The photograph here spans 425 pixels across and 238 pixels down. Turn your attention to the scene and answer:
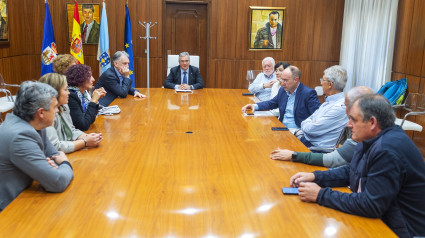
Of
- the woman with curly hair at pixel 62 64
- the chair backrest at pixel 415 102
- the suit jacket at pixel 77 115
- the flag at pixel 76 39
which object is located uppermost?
A: the flag at pixel 76 39

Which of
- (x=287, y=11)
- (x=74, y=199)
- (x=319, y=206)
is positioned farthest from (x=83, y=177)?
(x=287, y=11)

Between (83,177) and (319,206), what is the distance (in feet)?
4.30

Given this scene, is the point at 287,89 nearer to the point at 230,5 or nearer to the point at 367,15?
the point at 367,15

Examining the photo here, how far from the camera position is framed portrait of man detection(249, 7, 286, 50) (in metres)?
8.18

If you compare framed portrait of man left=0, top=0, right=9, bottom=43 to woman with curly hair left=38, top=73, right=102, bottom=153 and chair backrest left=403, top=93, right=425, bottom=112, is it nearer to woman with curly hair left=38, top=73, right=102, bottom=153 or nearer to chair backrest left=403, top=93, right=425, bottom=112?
woman with curly hair left=38, top=73, right=102, bottom=153

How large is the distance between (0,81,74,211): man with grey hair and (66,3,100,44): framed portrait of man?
20.6ft

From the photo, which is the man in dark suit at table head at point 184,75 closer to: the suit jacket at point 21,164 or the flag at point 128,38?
the flag at point 128,38

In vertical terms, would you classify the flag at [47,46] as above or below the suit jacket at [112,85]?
above

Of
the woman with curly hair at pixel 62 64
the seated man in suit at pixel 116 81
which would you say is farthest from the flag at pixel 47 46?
the woman with curly hair at pixel 62 64

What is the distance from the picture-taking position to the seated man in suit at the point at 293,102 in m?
4.16

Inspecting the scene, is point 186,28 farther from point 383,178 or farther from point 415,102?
point 383,178

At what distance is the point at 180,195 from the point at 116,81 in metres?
3.29

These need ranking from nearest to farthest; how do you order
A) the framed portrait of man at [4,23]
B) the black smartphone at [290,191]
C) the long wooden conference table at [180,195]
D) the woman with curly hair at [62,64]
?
the long wooden conference table at [180,195], the black smartphone at [290,191], the woman with curly hair at [62,64], the framed portrait of man at [4,23]

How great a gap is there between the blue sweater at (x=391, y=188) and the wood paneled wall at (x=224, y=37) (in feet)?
21.8
